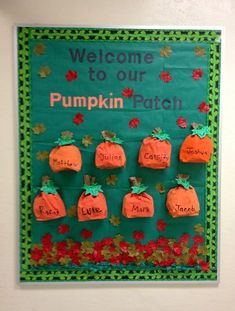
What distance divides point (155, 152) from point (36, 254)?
79cm

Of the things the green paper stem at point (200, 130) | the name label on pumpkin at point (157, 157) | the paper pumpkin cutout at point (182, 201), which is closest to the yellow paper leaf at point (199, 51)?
the green paper stem at point (200, 130)

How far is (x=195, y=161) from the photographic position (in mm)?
1665

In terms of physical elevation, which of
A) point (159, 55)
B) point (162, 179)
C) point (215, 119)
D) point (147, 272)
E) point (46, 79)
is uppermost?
point (159, 55)

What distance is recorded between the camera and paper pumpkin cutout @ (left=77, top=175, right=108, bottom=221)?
164cm

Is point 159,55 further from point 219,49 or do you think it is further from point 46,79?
point 46,79

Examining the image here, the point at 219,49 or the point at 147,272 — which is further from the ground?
the point at 219,49

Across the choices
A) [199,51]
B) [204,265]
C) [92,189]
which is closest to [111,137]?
[92,189]

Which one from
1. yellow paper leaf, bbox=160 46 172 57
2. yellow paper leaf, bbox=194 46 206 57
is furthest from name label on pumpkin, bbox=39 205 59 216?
yellow paper leaf, bbox=194 46 206 57

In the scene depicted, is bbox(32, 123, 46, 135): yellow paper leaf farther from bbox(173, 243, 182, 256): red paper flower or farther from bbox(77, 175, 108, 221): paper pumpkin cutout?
bbox(173, 243, 182, 256): red paper flower

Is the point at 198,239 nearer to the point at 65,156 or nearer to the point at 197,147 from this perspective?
the point at 197,147

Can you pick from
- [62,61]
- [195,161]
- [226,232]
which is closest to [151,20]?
[62,61]

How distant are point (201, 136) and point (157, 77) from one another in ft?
1.20

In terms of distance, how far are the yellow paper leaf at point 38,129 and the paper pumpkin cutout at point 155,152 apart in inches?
19.6

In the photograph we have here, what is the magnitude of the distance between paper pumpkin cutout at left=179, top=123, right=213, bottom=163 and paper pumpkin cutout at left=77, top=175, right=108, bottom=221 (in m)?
0.45
